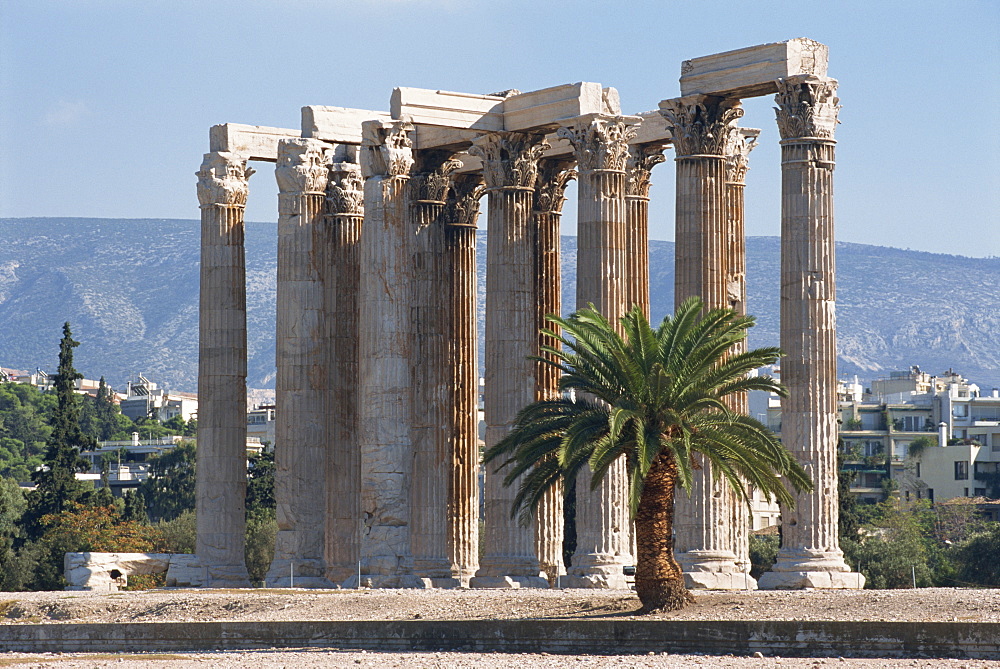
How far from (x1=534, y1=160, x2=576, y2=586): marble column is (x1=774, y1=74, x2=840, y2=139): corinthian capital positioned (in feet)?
41.3

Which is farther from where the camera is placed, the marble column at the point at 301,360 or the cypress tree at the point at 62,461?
the cypress tree at the point at 62,461

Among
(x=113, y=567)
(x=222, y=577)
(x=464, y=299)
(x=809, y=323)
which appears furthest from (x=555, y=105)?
(x=113, y=567)

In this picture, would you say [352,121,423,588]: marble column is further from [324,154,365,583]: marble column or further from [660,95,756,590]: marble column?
[660,95,756,590]: marble column

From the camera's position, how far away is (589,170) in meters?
66.2

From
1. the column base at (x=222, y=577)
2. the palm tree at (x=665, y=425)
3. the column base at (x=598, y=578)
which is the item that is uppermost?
the palm tree at (x=665, y=425)

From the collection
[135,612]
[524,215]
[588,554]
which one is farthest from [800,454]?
[135,612]

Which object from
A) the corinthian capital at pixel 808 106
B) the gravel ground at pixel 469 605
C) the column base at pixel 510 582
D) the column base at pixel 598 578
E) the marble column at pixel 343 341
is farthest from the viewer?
the marble column at pixel 343 341

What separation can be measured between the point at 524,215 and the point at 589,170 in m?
4.09

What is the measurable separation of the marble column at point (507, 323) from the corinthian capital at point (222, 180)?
9.92 meters

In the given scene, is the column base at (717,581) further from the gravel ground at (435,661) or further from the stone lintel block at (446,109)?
the stone lintel block at (446,109)

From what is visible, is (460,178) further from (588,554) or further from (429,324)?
(588,554)

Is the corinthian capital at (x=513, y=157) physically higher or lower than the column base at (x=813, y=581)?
higher

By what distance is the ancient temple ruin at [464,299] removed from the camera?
6009 centimetres

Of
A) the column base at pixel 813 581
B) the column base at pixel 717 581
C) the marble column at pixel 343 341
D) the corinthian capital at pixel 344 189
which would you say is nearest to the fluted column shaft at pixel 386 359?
the marble column at pixel 343 341
